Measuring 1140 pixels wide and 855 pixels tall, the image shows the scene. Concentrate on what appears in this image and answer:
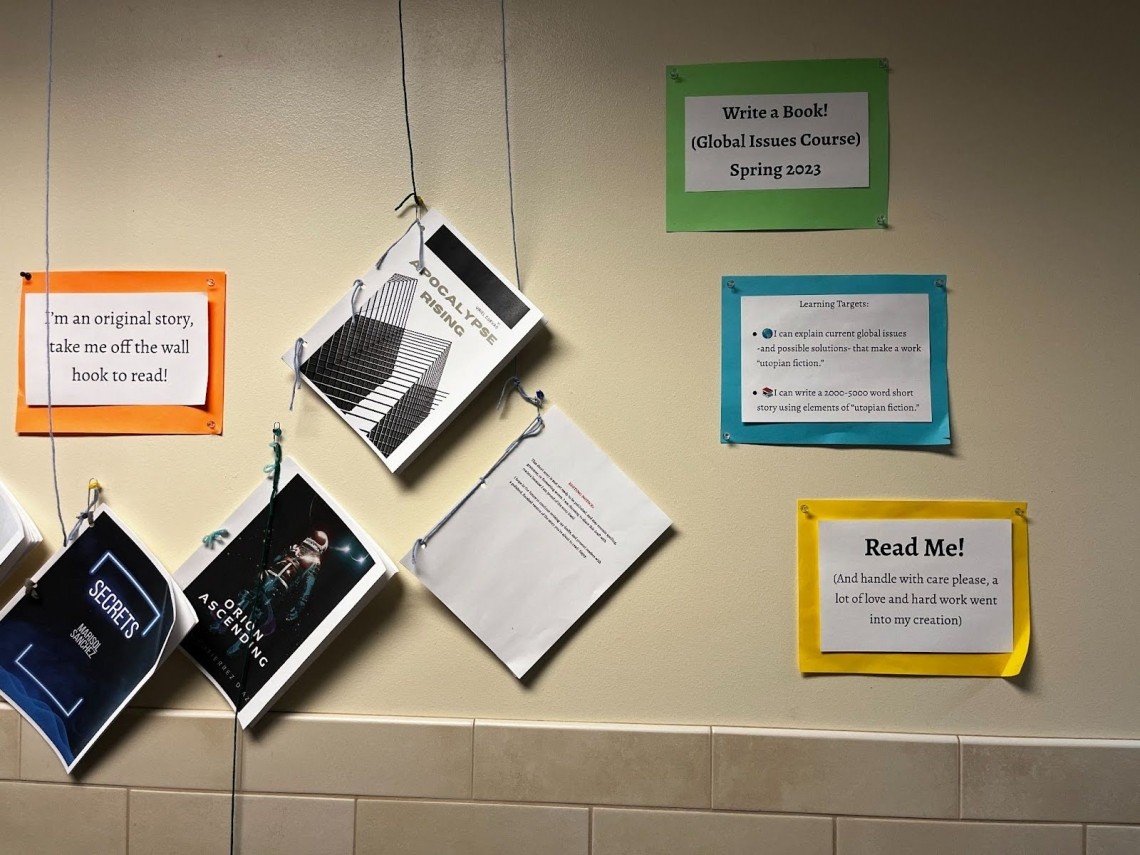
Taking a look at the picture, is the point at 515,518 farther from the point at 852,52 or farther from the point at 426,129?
the point at 852,52

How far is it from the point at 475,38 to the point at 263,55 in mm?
280

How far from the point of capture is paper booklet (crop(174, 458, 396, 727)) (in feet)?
3.25

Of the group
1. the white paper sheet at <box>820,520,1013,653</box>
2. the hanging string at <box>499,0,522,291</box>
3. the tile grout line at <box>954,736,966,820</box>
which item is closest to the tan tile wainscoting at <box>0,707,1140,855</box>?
the tile grout line at <box>954,736,966,820</box>

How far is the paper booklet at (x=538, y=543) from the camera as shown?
0.99m

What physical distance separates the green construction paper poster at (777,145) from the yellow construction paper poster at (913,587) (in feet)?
1.20

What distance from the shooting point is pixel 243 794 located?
998mm

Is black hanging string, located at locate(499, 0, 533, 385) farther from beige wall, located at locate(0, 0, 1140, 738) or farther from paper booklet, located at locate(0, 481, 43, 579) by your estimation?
paper booklet, located at locate(0, 481, 43, 579)

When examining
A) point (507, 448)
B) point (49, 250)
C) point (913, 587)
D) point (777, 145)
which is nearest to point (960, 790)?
point (913, 587)

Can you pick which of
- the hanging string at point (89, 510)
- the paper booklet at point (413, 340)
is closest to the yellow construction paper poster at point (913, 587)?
the paper booklet at point (413, 340)

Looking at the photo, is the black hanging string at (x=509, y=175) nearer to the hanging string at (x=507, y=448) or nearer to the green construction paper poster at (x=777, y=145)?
the hanging string at (x=507, y=448)

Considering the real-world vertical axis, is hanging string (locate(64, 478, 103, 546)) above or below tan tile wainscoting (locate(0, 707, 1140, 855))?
above

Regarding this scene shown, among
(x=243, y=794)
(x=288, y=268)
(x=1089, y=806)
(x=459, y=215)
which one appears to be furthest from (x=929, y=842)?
(x=288, y=268)

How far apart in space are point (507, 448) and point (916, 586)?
0.53m

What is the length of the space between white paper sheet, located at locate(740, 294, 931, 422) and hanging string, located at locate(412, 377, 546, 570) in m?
0.25
